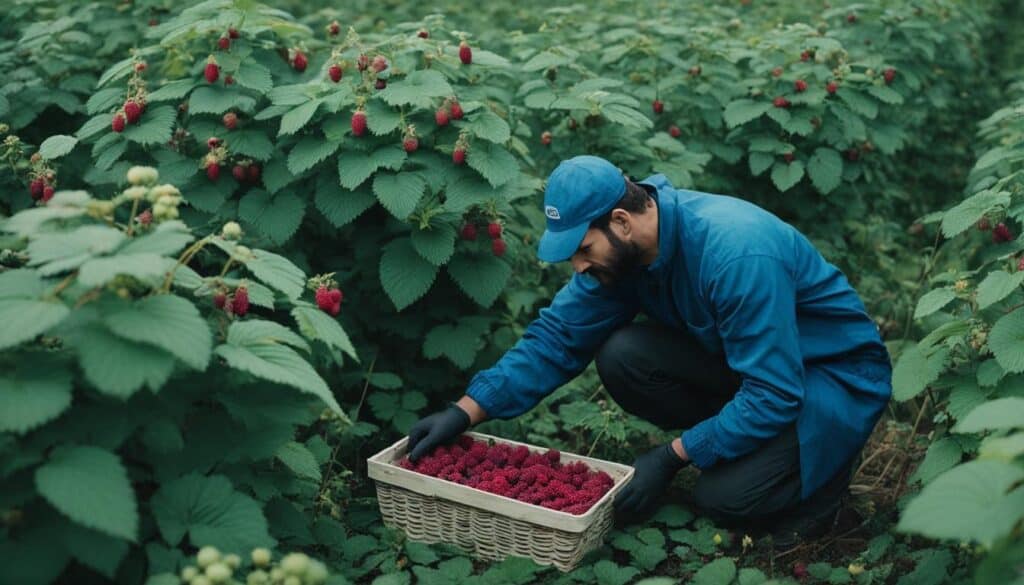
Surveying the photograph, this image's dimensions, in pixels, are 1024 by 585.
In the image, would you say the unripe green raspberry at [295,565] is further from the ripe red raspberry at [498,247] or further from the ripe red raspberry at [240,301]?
the ripe red raspberry at [498,247]

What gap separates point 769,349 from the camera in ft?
10.1

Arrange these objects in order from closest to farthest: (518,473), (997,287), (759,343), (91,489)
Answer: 1. (91,489)
2. (997,287)
3. (759,343)
4. (518,473)

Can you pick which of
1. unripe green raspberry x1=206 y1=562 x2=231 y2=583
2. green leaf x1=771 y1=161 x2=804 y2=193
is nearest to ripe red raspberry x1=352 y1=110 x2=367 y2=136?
unripe green raspberry x1=206 y1=562 x2=231 y2=583

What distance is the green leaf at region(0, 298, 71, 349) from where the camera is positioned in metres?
1.99

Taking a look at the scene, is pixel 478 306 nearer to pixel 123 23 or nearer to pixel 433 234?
pixel 433 234

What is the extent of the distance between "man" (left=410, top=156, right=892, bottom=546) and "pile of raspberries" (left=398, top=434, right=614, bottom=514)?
0.08m

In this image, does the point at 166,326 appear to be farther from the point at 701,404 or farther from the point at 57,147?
the point at 701,404

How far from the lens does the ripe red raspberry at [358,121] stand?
359 cm

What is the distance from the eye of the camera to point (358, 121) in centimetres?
359

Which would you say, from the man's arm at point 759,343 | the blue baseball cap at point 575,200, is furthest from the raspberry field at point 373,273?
the blue baseball cap at point 575,200

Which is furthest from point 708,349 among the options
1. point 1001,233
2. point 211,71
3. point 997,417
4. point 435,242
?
point 211,71

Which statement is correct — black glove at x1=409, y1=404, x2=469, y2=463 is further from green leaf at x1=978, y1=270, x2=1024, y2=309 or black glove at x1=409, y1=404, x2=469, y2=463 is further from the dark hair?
green leaf at x1=978, y1=270, x2=1024, y2=309

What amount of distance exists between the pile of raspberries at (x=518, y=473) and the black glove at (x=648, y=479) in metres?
0.08

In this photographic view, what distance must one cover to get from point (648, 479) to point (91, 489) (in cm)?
177
